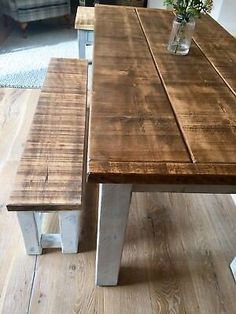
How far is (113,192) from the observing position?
774 millimetres

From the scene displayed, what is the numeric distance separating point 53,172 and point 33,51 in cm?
244

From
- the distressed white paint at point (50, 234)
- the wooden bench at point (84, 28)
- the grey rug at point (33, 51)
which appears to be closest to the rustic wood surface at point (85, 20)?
the wooden bench at point (84, 28)

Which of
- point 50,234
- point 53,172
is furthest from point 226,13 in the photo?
point 50,234

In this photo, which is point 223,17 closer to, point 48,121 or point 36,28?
point 48,121

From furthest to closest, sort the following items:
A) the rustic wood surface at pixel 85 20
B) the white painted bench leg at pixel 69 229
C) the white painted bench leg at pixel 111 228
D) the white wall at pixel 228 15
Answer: the rustic wood surface at pixel 85 20 → the white wall at pixel 228 15 → the white painted bench leg at pixel 69 229 → the white painted bench leg at pixel 111 228

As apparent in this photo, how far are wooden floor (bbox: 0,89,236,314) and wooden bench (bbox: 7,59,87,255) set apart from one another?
96 mm

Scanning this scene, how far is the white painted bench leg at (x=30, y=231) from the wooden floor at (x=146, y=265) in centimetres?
5

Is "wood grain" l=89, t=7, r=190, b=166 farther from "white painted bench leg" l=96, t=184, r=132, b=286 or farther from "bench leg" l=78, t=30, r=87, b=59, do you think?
"bench leg" l=78, t=30, r=87, b=59

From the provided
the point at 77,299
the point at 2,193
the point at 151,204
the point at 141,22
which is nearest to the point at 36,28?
the point at 141,22

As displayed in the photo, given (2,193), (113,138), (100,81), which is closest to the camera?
→ (113,138)

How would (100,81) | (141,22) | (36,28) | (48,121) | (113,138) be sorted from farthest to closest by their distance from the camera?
(36,28), (141,22), (48,121), (100,81), (113,138)

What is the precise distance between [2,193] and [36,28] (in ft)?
9.52

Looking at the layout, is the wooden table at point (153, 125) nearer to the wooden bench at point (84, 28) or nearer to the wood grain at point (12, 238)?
the wood grain at point (12, 238)

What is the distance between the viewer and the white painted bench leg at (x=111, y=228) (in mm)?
777
